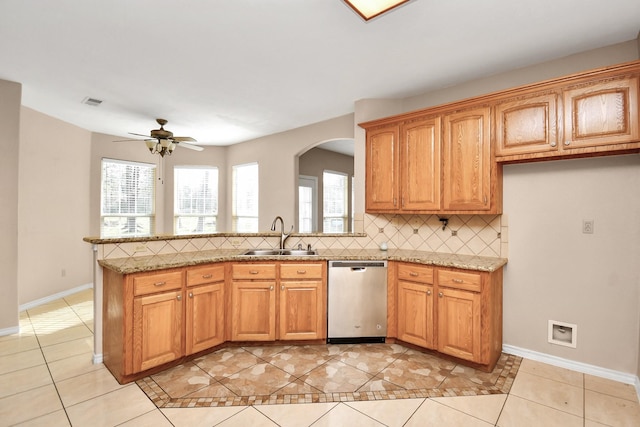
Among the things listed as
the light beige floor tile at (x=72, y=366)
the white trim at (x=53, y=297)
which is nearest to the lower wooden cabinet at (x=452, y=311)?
the light beige floor tile at (x=72, y=366)

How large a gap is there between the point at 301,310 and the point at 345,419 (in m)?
1.17

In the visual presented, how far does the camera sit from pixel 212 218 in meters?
6.75

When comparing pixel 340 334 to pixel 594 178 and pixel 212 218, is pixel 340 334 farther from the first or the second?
pixel 212 218

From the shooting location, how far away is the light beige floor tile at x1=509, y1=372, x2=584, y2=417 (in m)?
2.11

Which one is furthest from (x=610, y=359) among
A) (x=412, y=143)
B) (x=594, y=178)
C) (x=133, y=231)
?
(x=133, y=231)

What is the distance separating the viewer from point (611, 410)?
2055 mm

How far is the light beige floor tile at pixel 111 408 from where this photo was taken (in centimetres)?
193

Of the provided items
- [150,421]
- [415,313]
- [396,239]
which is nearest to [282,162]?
[396,239]

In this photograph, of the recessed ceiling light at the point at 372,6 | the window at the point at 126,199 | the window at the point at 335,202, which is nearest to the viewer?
the recessed ceiling light at the point at 372,6

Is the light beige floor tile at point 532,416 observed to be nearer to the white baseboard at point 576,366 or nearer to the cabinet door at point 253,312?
the white baseboard at point 576,366

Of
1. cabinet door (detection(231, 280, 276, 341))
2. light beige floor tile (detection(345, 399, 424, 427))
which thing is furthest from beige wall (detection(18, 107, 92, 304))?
light beige floor tile (detection(345, 399, 424, 427))

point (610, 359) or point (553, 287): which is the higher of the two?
point (553, 287)

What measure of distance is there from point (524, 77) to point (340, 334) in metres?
2.98

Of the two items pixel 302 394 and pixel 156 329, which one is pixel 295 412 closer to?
pixel 302 394
